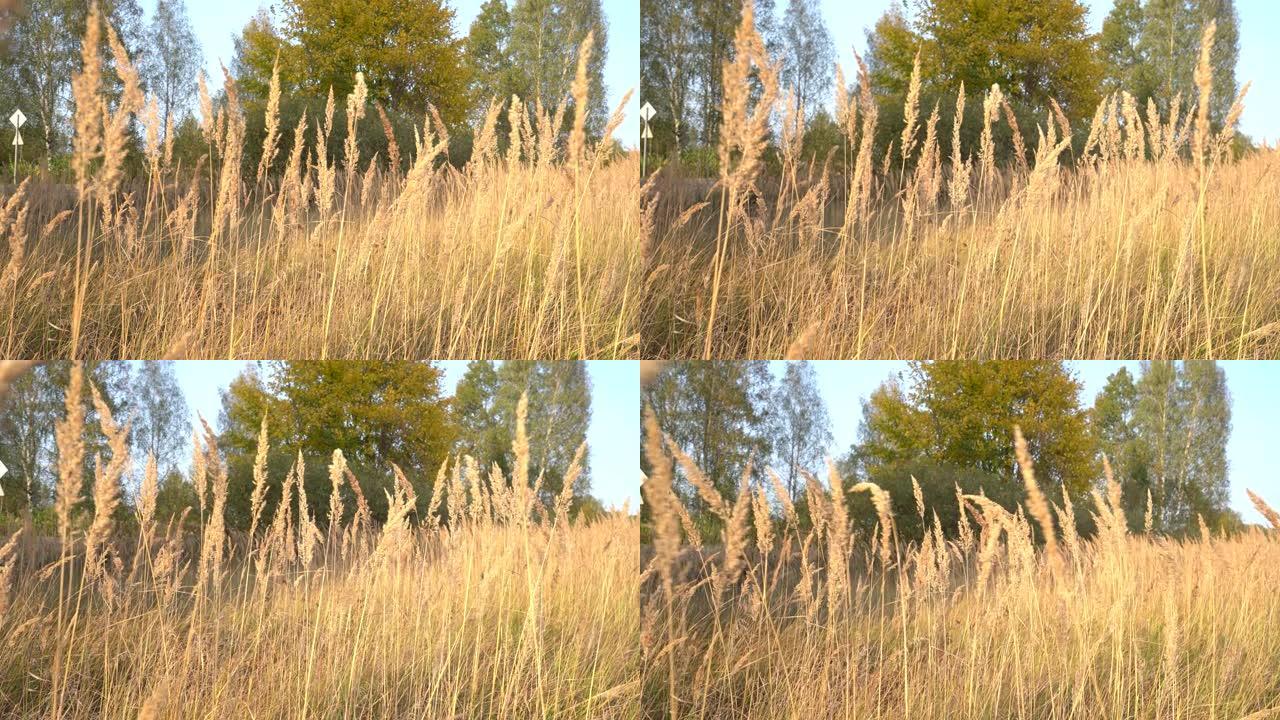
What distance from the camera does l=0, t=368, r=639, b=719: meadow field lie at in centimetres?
214

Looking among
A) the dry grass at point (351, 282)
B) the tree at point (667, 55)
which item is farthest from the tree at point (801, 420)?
Result: the tree at point (667, 55)

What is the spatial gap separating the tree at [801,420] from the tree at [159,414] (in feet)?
6.16

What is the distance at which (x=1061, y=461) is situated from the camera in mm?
3205

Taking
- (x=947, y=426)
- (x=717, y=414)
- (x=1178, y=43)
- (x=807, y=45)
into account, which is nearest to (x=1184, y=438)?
(x=947, y=426)

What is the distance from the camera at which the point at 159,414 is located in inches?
119

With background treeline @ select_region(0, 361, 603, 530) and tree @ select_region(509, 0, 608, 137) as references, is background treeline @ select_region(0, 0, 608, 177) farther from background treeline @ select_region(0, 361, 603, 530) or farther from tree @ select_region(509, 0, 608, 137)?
background treeline @ select_region(0, 361, 603, 530)

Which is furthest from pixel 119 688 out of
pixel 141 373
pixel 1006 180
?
pixel 1006 180

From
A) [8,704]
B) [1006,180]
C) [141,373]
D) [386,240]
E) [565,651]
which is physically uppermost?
[1006,180]

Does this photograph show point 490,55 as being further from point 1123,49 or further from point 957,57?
point 1123,49

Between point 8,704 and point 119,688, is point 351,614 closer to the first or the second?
point 119,688

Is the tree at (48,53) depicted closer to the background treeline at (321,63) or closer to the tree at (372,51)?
the background treeline at (321,63)

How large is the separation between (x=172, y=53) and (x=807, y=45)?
4584 mm

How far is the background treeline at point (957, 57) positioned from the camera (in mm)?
5051

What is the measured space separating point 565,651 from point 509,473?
1192 millimetres
